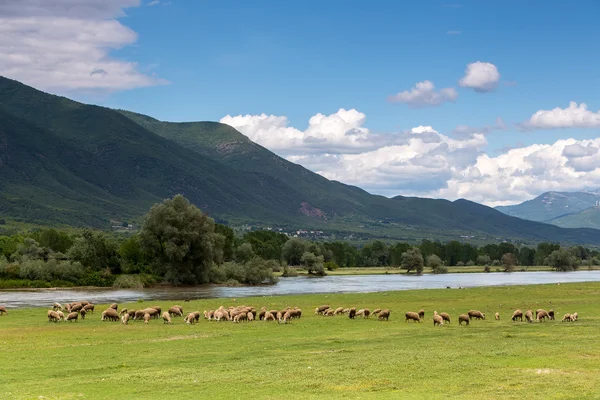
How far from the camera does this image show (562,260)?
179m

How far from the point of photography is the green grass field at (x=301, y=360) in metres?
21.1

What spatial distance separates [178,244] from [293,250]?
61518 millimetres

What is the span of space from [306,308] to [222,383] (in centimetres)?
3240

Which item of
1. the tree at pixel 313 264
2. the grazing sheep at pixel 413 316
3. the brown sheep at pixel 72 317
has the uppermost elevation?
the tree at pixel 313 264

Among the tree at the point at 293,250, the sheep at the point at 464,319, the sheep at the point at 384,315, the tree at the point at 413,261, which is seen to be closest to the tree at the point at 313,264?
the tree at the point at 293,250

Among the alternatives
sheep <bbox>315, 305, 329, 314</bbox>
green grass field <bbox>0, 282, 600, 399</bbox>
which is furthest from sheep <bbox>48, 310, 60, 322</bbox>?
sheep <bbox>315, 305, 329, 314</bbox>

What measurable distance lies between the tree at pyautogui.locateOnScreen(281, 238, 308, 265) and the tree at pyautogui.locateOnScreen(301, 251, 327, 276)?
14089 mm

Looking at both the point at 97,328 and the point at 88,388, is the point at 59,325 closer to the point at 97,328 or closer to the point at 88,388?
the point at 97,328

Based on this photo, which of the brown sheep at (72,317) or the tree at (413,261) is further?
the tree at (413,261)

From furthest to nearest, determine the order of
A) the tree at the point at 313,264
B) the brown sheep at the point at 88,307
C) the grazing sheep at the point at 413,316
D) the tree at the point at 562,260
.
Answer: the tree at the point at 562,260, the tree at the point at 313,264, the brown sheep at the point at 88,307, the grazing sheep at the point at 413,316

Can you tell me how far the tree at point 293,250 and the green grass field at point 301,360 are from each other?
117 metres

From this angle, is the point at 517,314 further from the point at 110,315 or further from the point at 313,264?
the point at 313,264

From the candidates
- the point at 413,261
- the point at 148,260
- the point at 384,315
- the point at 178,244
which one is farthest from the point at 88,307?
the point at 413,261

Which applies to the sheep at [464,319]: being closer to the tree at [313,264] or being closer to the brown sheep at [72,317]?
the brown sheep at [72,317]
